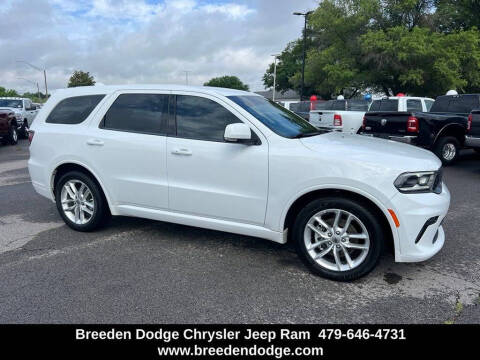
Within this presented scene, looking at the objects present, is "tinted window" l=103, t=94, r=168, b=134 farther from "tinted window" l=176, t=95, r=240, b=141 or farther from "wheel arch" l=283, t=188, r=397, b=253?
"wheel arch" l=283, t=188, r=397, b=253

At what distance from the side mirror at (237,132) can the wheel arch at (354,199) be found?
74 cm

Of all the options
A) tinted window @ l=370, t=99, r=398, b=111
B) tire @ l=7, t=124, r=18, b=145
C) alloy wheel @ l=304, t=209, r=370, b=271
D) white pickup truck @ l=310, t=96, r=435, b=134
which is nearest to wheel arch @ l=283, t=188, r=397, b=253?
alloy wheel @ l=304, t=209, r=370, b=271

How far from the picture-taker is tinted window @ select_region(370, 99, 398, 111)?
1208 cm

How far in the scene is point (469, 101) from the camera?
1030cm

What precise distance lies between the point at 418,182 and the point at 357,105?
11.1m

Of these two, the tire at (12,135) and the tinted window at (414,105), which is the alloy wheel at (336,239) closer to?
the tinted window at (414,105)

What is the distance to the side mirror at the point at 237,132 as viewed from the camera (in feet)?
11.6

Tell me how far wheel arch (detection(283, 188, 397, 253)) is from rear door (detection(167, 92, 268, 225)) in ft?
0.96

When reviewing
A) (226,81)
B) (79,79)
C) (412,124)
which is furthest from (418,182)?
Answer: (226,81)

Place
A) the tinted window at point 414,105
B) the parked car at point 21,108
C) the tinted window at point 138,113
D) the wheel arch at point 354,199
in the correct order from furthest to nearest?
the parked car at point 21,108, the tinted window at point 414,105, the tinted window at point 138,113, the wheel arch at point 354,199

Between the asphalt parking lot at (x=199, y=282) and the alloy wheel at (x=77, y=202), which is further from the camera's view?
the alloy wheel at (x=77, y=202)

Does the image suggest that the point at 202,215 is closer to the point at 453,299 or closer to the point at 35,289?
the point at 35,289

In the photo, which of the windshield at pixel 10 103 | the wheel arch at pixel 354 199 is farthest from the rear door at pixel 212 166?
the windshield at pixel 10 103
